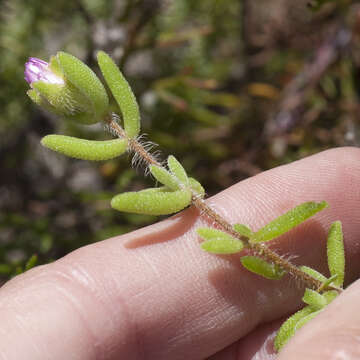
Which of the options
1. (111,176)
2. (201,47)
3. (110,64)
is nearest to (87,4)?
(201,47)

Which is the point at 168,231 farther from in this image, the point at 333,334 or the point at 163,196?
the point at 333,334

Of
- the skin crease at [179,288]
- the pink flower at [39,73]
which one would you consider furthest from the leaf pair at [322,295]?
the pink flower at [39,73]

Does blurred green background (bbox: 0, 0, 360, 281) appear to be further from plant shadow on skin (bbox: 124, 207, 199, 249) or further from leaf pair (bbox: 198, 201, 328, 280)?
leaf pair (bbox: 198, 201, 328, 280)

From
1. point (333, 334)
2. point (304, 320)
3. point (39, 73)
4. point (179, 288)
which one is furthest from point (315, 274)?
point (39, 73)

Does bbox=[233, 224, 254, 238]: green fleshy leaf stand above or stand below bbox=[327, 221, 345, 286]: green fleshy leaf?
above

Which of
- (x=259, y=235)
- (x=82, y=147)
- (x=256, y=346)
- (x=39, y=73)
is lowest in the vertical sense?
(x=256, y=346)

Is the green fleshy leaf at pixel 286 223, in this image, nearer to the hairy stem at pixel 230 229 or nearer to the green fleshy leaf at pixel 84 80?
the hairy stem at pixel 230 229

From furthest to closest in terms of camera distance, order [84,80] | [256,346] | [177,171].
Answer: [256,346] < [177,171] < [84,80]

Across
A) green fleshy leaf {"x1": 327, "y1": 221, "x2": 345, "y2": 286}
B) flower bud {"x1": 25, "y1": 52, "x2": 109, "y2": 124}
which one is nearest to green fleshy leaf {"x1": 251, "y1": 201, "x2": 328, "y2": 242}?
green fleshy leaf {"x1": 327, "y1": 221, "x2": 345, "y2": 286}
